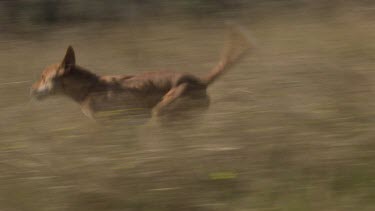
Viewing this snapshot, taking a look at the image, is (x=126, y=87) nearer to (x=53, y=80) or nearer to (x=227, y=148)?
(x=53, y=80)

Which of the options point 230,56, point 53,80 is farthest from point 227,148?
point 53,80

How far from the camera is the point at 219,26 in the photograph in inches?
468

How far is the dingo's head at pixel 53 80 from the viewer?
8016 millimetres

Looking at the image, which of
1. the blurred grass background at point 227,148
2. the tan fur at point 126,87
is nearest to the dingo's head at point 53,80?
the tan fur at point 126,87

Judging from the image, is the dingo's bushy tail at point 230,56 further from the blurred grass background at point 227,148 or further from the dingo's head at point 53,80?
the dingo's head at point 53,80

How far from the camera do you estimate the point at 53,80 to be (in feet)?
26.5

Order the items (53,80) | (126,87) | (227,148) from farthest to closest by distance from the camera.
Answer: (53,80), (126,87), (227,148)

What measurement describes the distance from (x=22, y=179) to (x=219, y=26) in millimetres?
7044

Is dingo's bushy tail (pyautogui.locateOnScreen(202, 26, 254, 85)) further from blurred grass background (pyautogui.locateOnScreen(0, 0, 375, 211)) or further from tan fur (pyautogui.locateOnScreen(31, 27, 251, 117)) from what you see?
blurred grass background (pyautogui.locateOnScreen(0, 0, 375, 211))

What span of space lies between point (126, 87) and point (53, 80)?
2.97ft

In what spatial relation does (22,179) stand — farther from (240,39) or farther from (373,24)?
(373,24)

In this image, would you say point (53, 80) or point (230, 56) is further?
point (53, 80)

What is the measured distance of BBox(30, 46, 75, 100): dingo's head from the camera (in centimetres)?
802

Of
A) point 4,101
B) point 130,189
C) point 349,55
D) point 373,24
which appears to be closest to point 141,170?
point 130,189
